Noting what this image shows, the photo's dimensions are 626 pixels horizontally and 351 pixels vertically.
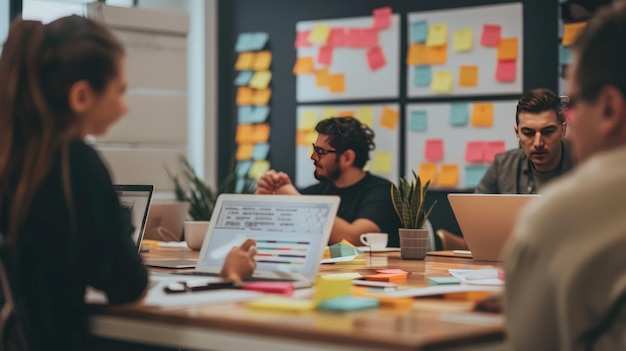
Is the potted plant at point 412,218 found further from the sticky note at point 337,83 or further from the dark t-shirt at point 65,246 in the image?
the sticky note at point 337,83

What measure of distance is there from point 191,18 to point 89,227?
4.69 meters

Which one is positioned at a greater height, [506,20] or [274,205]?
[506,20]

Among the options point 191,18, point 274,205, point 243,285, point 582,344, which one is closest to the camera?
point 582,344

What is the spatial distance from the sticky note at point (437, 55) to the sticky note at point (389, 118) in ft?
1.25

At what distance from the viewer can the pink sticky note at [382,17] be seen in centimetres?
561

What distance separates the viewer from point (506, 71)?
5.19m

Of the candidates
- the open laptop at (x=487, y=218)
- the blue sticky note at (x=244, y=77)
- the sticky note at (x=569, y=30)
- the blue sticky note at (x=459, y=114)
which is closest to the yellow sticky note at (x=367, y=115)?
the blue sticky note at (x=459, y=114)

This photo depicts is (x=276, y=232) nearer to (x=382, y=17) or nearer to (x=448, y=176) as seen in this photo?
(x=448, y=176)

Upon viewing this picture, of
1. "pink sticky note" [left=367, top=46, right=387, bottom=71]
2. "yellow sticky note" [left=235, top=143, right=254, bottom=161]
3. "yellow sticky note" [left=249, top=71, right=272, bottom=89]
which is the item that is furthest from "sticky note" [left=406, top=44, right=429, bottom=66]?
"yellow sticky note" [left=235, top=143, right=254, bottom=161]

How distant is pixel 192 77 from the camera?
6359 millimetres

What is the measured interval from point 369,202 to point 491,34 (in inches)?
71.5

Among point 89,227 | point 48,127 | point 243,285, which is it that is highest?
point 48,127

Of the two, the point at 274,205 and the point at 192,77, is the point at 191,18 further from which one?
the point at 274,205

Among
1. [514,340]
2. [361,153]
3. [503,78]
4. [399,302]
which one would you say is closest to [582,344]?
[514,340]
